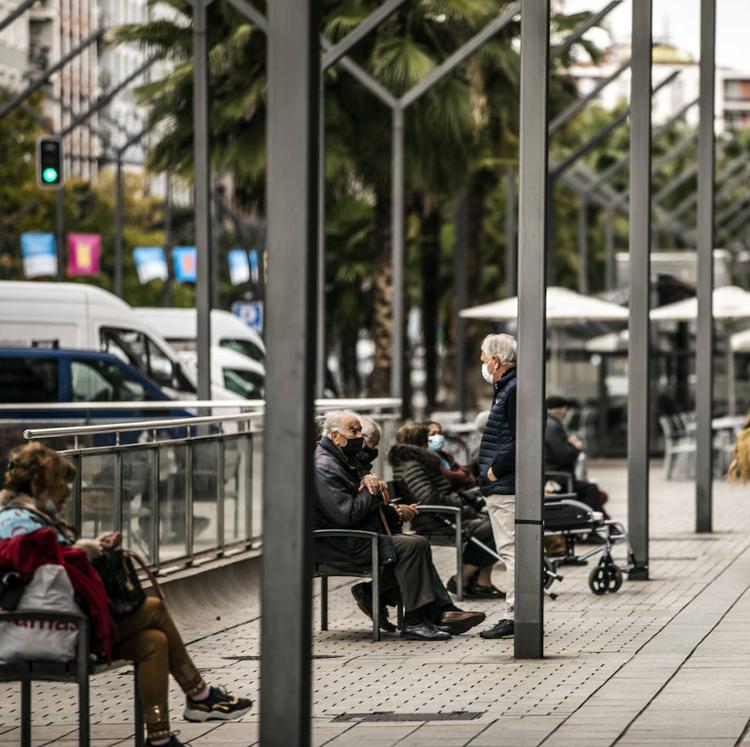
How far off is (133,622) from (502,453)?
16.5 feet

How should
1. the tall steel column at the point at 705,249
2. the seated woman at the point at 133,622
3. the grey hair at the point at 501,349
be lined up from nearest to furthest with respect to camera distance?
the seated woman at the point at 133,622
the grey hair at the point at 501,349
the tall steel column at the point at 705,249

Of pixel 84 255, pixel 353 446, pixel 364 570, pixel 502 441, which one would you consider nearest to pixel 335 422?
pixel 353 446

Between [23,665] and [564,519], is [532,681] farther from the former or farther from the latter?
[564,519]

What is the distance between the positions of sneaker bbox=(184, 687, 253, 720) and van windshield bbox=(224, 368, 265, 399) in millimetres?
24144

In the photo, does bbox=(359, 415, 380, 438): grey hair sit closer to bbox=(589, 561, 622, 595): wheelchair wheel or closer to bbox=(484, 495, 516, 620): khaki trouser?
bbox=(484, 495, 516, 620): khaki trouser

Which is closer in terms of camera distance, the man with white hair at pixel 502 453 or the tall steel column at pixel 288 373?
the tall steel column at pixel 288 373

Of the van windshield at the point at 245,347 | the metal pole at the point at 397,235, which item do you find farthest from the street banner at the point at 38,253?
the metal pole at the point at 397,235

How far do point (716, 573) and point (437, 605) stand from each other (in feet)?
15.1

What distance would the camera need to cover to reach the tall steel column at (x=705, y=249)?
20.4m

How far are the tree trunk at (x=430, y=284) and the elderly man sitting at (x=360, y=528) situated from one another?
25.9 meters

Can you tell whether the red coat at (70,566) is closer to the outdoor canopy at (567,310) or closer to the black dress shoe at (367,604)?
the black dress shoe at (367,604)

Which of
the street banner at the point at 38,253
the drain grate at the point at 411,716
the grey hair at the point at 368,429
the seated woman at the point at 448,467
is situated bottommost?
the drain grate at the point at 411,716

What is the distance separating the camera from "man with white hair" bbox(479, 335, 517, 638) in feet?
41.9

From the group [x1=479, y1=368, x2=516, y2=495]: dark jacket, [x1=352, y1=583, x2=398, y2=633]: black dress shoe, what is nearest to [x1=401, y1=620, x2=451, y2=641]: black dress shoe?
[x1=352, y1=583, x2=398, y2=633]: black dress shoe
